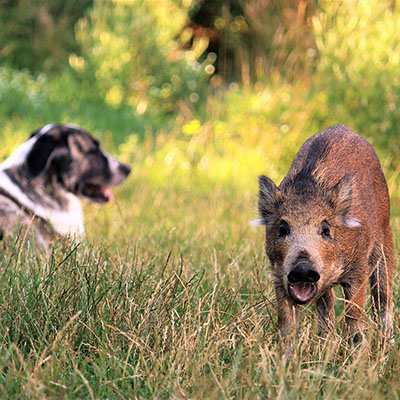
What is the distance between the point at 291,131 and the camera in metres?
10.5

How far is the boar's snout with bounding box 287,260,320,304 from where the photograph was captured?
14.4 feet

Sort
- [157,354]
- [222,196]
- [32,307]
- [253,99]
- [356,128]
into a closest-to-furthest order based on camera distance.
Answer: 1. [157,354]
2. [32,307]
3. [356,128]
4. [222,196]
5. [253,99]

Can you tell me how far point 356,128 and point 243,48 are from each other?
1142 centimetres

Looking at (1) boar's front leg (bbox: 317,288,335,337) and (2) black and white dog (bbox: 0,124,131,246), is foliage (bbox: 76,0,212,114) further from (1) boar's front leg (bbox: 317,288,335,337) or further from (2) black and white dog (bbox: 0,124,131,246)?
(1) boar's front leg (bbox: 317,288,335,337)

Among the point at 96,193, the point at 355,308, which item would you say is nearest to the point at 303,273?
the point at 355,308

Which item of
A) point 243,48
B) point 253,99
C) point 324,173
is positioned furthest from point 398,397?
point 243,48

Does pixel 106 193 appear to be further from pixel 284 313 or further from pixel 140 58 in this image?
pixel 140 58

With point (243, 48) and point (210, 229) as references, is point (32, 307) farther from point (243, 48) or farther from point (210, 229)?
point (243, 48)

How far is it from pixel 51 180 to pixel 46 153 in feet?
0.71

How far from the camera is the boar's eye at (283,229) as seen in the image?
4707mm

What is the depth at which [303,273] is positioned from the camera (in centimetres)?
439

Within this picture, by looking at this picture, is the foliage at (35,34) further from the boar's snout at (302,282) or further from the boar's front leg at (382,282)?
the boar's snout at (302,282)

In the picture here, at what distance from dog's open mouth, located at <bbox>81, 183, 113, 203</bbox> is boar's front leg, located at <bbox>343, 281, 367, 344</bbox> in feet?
11.6

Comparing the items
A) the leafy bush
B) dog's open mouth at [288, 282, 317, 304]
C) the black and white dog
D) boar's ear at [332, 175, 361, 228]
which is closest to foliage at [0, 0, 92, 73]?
the leafy bush
